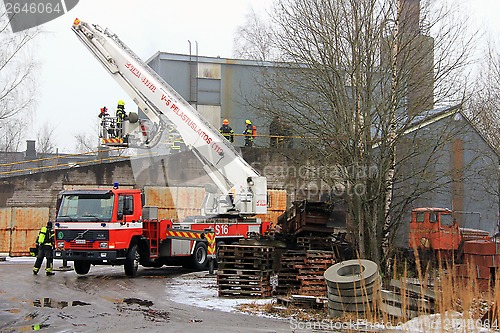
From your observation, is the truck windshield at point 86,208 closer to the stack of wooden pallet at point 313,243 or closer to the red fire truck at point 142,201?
the red fire truck at point 142,201

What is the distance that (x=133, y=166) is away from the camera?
28125 mm

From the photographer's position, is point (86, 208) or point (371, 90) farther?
point (86, 208)

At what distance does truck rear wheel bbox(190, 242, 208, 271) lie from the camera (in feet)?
65.9

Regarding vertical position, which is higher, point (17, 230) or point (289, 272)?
point (17, 230)

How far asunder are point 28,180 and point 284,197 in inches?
445

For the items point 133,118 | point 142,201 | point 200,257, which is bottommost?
point 200,257

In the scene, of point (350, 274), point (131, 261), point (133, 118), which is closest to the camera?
point (350, 274)

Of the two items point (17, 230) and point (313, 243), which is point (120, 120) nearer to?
point (17, 230)

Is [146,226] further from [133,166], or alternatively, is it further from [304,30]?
[133,166]

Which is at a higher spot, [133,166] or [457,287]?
[133,166]

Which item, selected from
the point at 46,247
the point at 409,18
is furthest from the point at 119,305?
the point at 409,18

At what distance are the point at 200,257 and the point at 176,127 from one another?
14.4ft

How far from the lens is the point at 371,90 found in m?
14.2

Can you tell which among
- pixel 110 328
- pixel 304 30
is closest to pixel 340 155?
pixel 304 30
